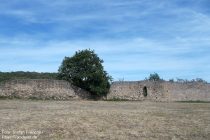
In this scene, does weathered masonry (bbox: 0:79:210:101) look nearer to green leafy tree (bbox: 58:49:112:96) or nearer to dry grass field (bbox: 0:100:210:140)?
green leafy tree (bbox: 58:49:112:96)

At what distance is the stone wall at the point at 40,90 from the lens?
31.1m

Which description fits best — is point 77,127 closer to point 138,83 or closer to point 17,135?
point 17,135

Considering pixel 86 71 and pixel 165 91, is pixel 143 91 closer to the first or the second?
pixel 165 91

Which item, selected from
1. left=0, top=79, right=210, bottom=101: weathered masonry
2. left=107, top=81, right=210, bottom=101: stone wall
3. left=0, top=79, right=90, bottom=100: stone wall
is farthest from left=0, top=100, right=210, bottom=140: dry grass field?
left=107, top=81, right=210, bottom=101: stone wall

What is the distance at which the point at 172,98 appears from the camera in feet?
119

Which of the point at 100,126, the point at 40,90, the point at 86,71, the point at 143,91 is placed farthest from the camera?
the point at 143,91

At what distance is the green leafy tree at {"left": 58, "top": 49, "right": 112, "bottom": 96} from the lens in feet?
109

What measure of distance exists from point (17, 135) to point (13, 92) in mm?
19695

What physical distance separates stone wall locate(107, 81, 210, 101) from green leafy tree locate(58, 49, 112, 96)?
2.67m

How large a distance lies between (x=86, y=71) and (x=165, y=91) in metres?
7.21

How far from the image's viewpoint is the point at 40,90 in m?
31.8

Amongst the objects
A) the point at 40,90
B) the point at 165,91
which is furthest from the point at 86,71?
the point at 165,91

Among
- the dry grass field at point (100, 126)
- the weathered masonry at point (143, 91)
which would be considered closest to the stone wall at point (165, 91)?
the weathered masonry at point (143, 91)

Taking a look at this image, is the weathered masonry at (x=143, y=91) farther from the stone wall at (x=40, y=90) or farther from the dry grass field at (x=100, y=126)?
the dry grass field at (x=100, y=126)
